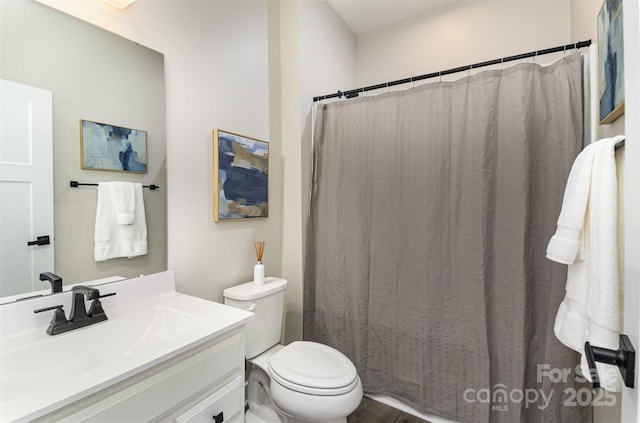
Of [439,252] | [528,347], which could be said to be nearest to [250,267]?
[439,252]

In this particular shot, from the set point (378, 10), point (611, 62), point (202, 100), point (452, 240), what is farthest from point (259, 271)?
point (378, 10)

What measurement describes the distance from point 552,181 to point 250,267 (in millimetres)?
1709

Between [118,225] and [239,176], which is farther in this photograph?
[239,176]

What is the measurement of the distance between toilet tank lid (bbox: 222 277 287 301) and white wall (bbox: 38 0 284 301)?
0.09m

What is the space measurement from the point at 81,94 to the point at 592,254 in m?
1.80

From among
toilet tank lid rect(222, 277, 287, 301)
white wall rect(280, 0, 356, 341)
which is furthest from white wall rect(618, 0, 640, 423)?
white wall rect(280, 0, 356, 341)

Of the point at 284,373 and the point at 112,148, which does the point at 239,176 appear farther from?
the point at 284,373

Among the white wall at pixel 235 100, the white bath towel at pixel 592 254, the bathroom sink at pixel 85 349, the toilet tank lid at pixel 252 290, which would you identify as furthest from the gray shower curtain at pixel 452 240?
the bathroom sink at pixel 85 349

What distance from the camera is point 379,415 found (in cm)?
169

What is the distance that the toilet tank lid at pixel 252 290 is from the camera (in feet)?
4.98

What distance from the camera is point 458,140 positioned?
60.9 inches

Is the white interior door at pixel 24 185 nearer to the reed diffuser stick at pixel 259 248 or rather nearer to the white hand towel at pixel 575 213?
the reed diffuser stick at pixel 259 248

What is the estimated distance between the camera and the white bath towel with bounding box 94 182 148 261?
45.1 inches

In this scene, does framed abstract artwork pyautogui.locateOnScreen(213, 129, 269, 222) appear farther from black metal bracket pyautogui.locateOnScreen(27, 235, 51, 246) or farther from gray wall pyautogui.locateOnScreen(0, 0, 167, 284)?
black metal bracket pyautogui.locateOnScreen(27, 235, 51, 246)
